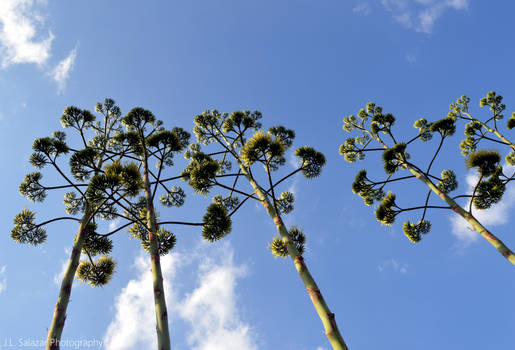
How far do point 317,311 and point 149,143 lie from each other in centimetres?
704

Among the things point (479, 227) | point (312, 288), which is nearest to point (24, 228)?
point (312, 288)

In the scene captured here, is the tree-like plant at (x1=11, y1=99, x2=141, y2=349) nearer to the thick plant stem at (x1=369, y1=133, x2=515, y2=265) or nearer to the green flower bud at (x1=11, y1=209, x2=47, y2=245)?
the green flower bud at (x1=11, y1=209, x2=47, y2=245)

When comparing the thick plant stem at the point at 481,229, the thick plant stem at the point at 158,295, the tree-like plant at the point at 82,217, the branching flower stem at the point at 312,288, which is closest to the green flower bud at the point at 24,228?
the tree-like plant at the point at 82,217

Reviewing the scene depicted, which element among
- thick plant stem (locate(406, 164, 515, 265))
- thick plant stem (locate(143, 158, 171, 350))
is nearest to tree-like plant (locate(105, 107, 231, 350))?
thick plant stem (locate(143, 158, 171, 350))

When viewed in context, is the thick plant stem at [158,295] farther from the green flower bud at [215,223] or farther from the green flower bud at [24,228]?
the green flower bud at [24,228]

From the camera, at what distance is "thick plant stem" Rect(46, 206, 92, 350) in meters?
5.23

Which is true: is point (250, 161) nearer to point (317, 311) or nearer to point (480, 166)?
point (317, 311)

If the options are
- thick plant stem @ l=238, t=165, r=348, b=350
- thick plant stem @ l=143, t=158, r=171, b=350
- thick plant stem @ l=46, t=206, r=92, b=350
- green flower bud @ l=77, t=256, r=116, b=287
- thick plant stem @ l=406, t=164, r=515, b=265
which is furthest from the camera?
green flower bud @ l=77, t=256, r=116, b=287

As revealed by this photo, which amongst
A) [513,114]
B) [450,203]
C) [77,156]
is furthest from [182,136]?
[513,114]

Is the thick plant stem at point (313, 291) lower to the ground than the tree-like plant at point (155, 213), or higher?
lower

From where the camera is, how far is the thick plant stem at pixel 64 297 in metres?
5.23

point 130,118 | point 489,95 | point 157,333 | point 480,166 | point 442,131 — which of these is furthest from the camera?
point 489,95

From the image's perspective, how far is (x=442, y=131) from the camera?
10.7 metres

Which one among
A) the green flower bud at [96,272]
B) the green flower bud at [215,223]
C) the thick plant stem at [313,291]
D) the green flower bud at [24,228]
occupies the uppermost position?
the green flower bud at [24,228]
